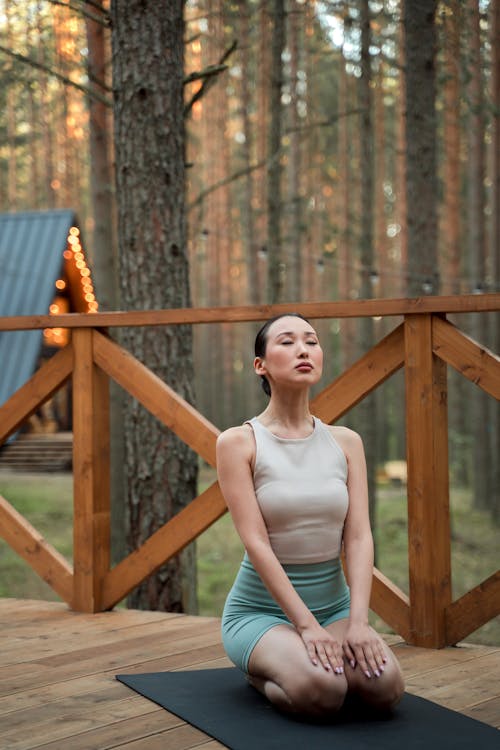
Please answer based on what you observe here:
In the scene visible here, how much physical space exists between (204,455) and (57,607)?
3.55 feet

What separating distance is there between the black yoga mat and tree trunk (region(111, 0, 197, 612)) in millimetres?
2289

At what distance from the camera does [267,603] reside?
304 centimetres

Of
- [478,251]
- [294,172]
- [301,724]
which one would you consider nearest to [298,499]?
[301,724]

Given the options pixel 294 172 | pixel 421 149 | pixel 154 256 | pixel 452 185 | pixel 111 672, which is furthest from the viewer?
pixel 452 185

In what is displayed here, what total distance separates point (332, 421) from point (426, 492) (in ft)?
1.41

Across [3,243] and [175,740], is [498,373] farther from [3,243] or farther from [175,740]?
[3,243]

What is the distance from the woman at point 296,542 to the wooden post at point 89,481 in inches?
54.3

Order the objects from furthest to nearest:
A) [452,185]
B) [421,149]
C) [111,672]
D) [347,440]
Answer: [452,185] → [421,149] → [111,672] → [347,440]

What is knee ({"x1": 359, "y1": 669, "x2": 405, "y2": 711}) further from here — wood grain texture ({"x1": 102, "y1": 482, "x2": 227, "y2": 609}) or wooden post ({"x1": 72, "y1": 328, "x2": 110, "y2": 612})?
wooden post ({"x1": 72, "y1": 328, "x2": 110, "y2": 612})

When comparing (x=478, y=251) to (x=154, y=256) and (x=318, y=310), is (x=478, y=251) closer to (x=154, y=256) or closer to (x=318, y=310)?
(x=154, y=256)

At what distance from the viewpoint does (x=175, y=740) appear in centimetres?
266

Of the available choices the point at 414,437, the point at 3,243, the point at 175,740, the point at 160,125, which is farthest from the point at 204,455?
the point at 3,243

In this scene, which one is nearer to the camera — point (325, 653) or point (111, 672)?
point (325, 653)

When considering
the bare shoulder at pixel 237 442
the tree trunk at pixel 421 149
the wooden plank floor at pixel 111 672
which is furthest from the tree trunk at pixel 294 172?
the bare shoulder at pixel 237 442
